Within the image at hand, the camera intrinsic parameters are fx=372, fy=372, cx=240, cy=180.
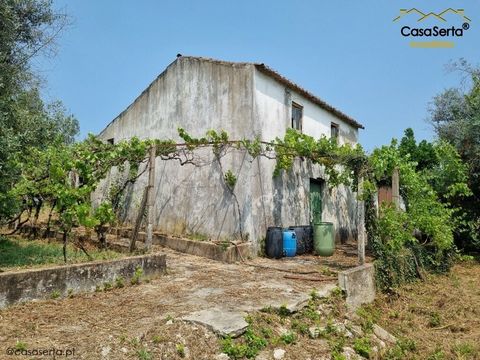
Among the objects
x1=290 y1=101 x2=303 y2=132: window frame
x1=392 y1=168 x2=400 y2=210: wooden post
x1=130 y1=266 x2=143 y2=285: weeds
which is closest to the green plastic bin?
x1=392 y1=168 x2=400 y2=210: wooden post

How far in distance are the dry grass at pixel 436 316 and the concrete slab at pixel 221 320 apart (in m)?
2.51

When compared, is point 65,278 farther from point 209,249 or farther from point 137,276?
point 209,249

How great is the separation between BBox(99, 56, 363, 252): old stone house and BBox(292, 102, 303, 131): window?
3cm

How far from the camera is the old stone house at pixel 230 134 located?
1054 centimetres

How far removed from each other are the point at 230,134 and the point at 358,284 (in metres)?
5.71

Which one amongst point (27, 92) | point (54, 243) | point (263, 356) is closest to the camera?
point (263, 356)

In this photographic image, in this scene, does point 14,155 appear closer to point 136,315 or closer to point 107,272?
point 107,272

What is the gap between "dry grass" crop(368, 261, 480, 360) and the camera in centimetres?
550

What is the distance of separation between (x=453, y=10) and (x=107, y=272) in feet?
32.9

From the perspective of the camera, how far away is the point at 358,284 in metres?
7.04

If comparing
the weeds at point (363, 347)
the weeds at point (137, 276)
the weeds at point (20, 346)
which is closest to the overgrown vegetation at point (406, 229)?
the weeds at point (363, 347)

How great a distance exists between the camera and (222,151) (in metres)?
10.9

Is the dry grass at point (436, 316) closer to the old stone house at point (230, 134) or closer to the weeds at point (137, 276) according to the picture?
the old stone house at point (230, 134)

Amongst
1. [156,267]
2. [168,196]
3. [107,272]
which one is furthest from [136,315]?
[168,196]
